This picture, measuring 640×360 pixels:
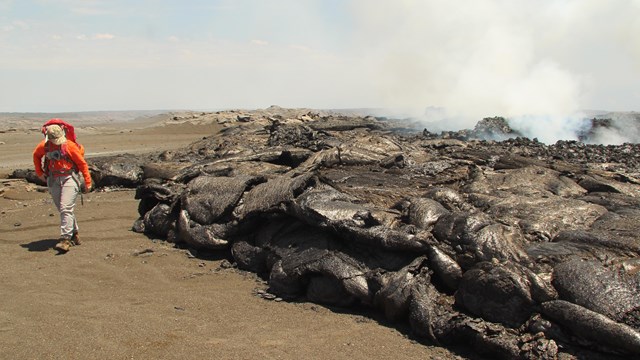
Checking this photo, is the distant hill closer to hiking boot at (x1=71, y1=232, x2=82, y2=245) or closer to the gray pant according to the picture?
hiking boot at (x1=71, y1=232, x2=82, y2=245)

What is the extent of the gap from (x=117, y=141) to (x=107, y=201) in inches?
767

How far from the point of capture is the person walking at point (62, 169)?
28.4ft

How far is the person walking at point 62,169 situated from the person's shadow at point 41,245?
0.37 m

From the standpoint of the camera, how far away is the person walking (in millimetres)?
8648

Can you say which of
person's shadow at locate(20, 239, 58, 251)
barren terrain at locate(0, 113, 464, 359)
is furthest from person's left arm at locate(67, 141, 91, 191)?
person's shadow at locate(20, 239, 58, 251)

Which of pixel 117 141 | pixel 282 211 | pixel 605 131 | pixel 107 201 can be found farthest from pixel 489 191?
pixel 117 141

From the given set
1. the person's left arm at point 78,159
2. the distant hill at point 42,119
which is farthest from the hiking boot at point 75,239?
the distant hill at point 42,119

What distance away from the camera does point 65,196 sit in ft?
28.7

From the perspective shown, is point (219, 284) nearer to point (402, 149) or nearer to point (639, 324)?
point (639, 324)

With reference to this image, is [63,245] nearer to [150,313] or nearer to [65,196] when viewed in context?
[65,196]

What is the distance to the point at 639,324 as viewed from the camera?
4.85 meters

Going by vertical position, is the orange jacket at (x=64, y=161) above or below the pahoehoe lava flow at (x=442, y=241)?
above

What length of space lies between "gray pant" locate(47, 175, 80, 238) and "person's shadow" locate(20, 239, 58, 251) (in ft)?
2.00

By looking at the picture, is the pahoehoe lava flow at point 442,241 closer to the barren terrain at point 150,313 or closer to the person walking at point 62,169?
the barren terrain at point 150,313
